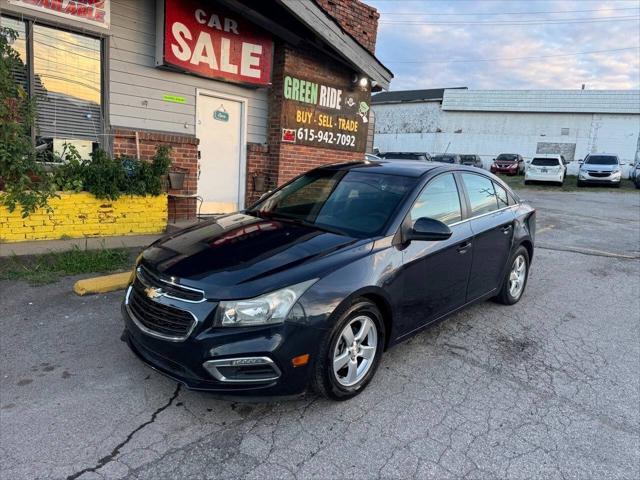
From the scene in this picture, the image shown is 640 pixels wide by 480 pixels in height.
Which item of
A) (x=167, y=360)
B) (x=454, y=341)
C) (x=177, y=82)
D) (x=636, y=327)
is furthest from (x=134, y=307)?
(x=177, y=82)

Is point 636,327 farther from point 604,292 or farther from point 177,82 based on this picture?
point 177,82

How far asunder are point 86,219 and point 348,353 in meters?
4.84

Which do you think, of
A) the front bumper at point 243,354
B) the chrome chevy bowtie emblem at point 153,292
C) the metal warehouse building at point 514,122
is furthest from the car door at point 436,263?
the metal warehouse building at point 514,122

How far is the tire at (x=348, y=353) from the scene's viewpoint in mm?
2930

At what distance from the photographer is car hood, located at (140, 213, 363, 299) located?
2777 mm

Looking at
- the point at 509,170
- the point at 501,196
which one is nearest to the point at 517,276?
the point at 501,196

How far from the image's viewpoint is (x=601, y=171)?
78.7 feet

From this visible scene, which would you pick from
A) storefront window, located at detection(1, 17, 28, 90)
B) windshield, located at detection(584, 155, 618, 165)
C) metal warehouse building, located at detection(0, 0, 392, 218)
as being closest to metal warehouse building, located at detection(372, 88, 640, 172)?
windshield, located at detection(584, 155, 618, 165)

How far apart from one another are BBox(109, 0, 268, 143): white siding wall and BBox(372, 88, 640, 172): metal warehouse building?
3127 centimetres

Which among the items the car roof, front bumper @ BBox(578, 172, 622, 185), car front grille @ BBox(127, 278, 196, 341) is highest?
front bumper @ BBox(578, 172, 622, 185)

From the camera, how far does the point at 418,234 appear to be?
3.47 metres

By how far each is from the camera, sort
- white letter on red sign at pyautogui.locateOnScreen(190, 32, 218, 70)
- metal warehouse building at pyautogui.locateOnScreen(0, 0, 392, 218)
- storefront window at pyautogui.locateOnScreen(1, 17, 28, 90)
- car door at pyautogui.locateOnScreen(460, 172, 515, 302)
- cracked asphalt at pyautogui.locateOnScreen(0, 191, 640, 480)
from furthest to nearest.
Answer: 1. white letter on red sign at pyautogui.locateOnScreen(190, 32, 218, 70)
2. metal warehouse building at pyautogui.locateOnScreen(0, 0, 392, 218)
3. storefront window at pyautogui.locateOnScreen(1, 17, 28, 90)
4. car door at pyautogui.locateOnScreen(460, 172, 515, 302)
5. cracked asphalt at pyautogui.locateOnScreen(0, 191, 640, 480)

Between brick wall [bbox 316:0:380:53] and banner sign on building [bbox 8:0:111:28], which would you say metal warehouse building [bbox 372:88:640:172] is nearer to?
brick wall [bbox 316:0:380:53]

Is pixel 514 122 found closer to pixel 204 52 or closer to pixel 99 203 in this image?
pixel 204 52
